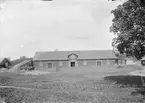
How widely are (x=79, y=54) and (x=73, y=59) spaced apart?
3160 millimetres

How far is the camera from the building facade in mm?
54219

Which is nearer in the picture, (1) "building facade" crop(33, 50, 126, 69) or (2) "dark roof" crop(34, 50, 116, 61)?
(1) "building facade" crop(33, 50, 126, 69)

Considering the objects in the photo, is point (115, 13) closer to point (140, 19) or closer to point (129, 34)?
point (129, 34)

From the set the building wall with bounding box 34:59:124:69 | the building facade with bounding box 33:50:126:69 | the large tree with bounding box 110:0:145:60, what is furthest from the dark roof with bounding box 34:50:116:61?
the large tree with bounding box 110:0:145:60

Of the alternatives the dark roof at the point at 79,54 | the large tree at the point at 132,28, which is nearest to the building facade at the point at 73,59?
the dark roof at the point at 79,54

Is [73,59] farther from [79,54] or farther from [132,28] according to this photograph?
[132,28]

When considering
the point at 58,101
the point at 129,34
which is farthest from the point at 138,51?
the point at 58,101

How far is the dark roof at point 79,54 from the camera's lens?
5462 cm

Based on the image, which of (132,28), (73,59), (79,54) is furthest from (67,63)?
(132,28)

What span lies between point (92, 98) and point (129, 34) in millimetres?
7275

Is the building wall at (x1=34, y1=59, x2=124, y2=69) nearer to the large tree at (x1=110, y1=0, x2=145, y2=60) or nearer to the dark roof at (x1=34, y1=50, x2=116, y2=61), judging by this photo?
the dark roof at (x1=34, y1=50, x2=116, y2=61)

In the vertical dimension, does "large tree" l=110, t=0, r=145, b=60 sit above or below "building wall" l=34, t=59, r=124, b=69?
above

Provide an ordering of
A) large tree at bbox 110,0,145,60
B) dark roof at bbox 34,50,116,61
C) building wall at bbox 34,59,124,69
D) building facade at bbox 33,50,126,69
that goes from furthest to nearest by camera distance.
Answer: dark roof at bbox 34,50,116,61 → building facade at bbox 33,50,126,69 → building wall at bbox 34,59,124,69 → large tree at bbox 110,0,145,60

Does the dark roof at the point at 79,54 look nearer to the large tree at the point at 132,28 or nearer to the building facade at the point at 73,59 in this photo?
the building facade at the point at 73,59
